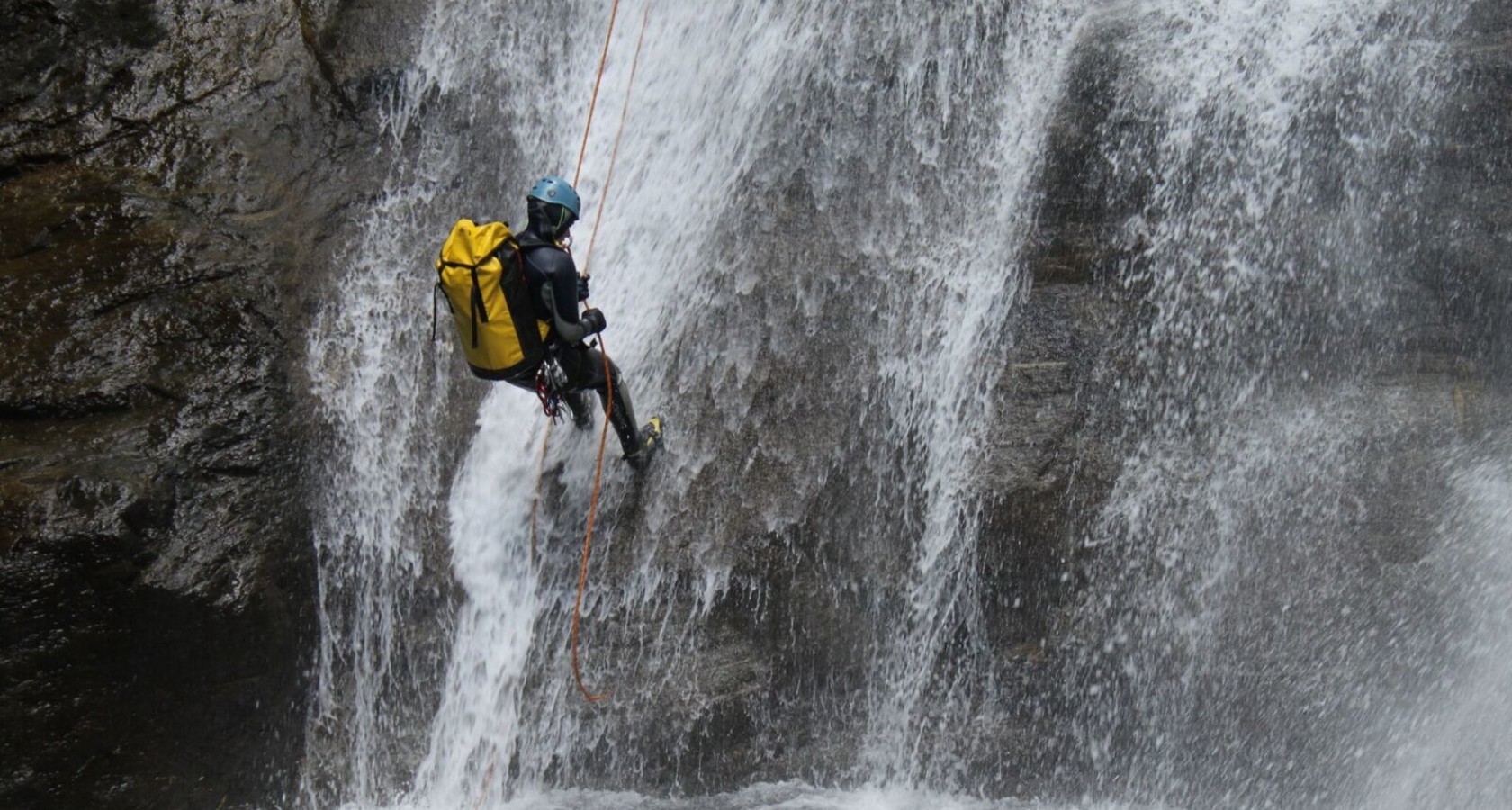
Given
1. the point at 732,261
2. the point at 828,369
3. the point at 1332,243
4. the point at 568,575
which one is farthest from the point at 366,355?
the point at 1332,243

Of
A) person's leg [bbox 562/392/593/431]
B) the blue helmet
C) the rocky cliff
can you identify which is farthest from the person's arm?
the rocky cliff

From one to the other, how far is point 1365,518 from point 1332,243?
1920 millimetres

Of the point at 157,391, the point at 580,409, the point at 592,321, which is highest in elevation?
the point at 592,321

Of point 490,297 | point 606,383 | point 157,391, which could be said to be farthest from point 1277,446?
point 157,391

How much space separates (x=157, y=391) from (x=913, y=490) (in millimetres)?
5058

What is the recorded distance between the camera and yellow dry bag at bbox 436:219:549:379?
5.33m

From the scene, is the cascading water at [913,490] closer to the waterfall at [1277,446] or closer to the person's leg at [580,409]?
the waterfall at [1277,446]

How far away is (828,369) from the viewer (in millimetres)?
7055

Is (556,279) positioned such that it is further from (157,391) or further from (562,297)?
(157,391)

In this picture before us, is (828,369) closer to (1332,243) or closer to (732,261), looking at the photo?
(732,261)

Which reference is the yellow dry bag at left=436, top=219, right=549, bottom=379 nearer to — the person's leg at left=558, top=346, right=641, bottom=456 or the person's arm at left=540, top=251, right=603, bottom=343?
the person's arm at left=540, top=251, right=603, bottom=343

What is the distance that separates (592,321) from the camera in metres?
5.71

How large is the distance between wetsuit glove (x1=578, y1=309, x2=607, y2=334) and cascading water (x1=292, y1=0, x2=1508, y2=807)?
1.44 metres

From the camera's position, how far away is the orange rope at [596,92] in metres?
8.13
